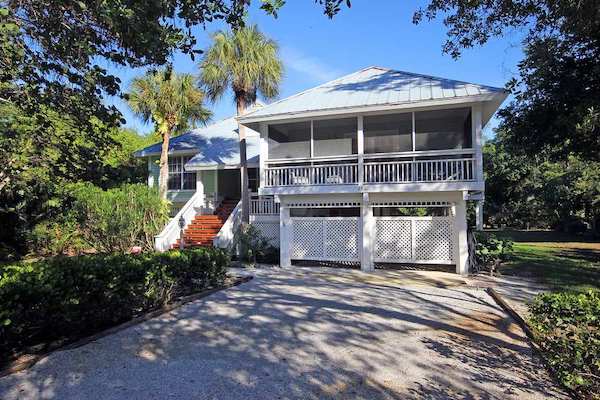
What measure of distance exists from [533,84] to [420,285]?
5968 mm

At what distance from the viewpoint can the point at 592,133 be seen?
32.3 feet

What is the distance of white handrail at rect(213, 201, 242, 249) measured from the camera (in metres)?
14.3

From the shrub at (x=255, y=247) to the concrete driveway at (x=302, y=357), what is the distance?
6094 mm

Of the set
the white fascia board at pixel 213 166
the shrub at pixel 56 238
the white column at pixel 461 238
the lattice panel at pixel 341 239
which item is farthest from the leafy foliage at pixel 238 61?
the white column at pixel 461 238

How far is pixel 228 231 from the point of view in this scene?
14.9 meters

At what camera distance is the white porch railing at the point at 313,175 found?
507 inches

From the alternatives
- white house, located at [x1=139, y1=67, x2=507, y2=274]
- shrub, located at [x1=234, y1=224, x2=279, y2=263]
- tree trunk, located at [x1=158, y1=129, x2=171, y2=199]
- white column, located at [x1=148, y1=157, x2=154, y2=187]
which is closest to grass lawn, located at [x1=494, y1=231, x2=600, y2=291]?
white house, located at [x1=139, y1=67, x2=507, y2=274]

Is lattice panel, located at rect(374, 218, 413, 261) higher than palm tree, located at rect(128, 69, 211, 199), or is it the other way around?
palm tree, located at rect(128, 69, 211, 199)

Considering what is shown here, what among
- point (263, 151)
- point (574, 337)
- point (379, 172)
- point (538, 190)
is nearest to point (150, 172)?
point (263, 151)

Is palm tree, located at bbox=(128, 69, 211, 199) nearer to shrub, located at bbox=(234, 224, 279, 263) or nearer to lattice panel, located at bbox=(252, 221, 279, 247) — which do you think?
lattice panel, located at bbox=(252, 221, 279, 247)

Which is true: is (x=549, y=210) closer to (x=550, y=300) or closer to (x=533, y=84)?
(x=533, y=84)

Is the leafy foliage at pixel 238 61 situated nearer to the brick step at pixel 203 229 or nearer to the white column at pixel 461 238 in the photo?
the brick step at pixel 203 229

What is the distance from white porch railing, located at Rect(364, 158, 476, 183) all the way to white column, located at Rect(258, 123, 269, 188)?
3.37 m

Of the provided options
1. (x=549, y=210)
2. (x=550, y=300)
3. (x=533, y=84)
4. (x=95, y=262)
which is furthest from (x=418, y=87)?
(x=549, y=210)
